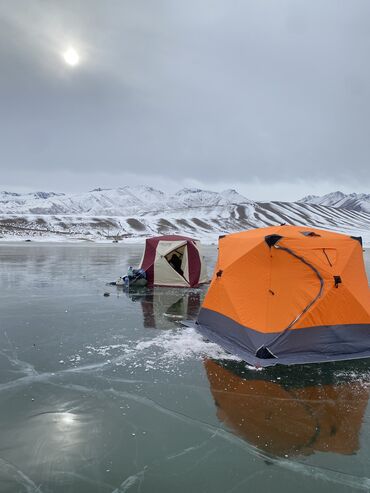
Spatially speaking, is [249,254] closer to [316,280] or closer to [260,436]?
[316,280]

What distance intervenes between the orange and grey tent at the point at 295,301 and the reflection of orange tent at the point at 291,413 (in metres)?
0.94

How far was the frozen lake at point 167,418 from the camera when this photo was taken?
4.16 m

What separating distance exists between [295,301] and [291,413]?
251 cm

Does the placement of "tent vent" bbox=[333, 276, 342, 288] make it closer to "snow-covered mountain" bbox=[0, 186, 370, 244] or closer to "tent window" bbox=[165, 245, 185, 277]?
"tent window" bbox=[165, 245, 185, 277]

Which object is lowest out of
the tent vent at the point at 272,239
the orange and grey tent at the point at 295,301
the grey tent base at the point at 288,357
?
the grey tent base at the point at 288,357

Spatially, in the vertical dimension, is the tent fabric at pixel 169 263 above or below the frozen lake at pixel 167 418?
above

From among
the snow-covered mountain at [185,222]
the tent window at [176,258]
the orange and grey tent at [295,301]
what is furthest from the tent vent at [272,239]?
the snow-covered mountain at [185,222]

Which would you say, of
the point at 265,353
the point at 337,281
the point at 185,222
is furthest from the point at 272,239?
the point at 185,222

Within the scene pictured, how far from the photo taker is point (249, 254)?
8.25 m

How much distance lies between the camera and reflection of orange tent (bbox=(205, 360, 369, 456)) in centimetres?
477

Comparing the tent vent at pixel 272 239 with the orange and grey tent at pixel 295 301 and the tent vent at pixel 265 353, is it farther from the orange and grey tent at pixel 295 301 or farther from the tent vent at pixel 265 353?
the tent vent at pixel 265 353

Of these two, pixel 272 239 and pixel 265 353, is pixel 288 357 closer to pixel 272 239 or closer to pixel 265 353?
pixel 265 353

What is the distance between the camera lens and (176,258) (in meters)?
17.0

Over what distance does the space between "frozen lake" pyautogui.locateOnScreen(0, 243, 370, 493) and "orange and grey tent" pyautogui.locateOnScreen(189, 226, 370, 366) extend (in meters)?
0.46
